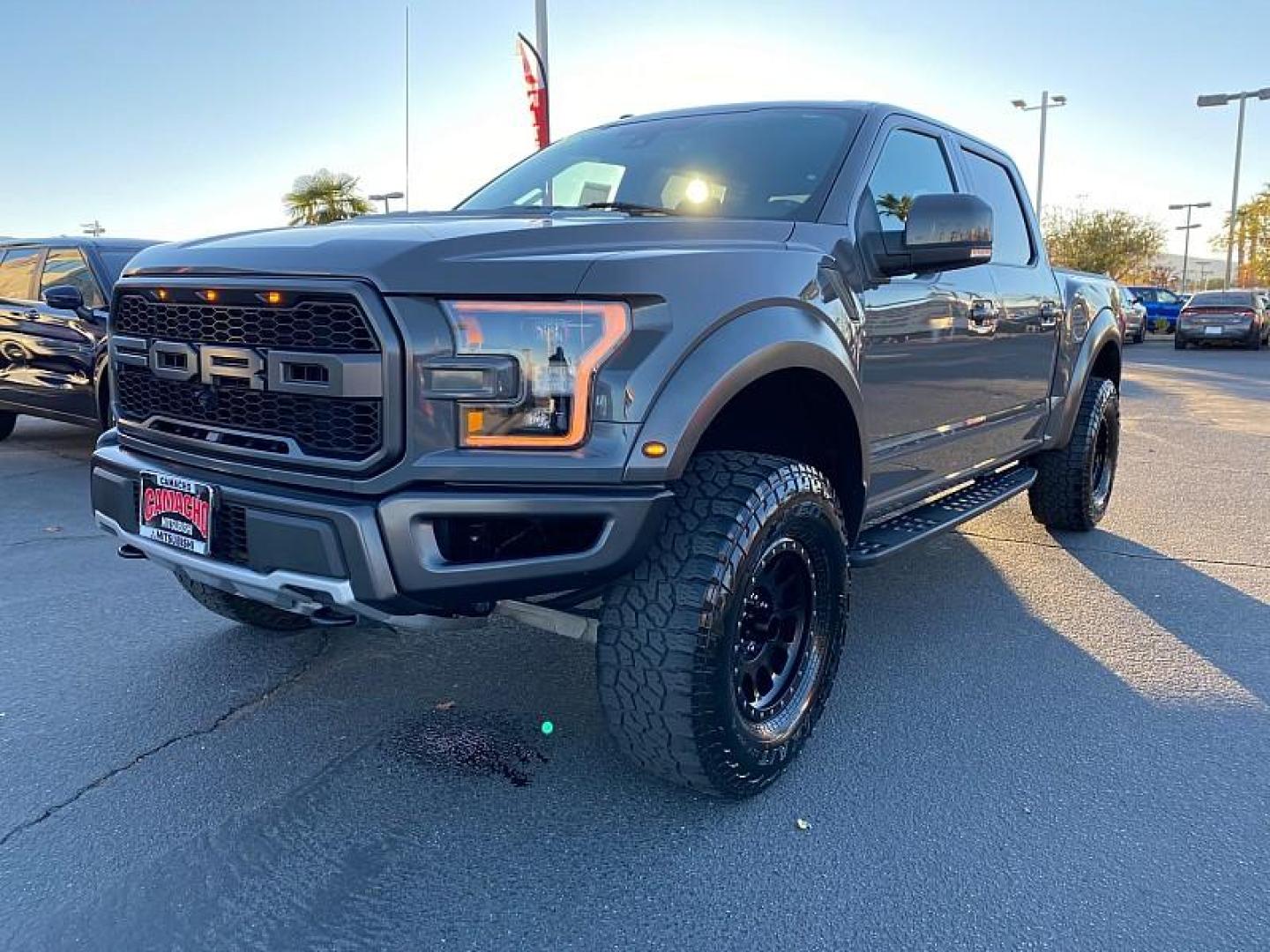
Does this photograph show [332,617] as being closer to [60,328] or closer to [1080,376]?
[1080,376]

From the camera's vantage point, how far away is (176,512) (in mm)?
2416

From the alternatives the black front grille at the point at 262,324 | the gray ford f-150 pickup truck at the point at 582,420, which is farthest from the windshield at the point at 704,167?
the black front grille at the point at 262,324

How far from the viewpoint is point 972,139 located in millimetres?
4320

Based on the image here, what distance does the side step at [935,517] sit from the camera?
322 cm

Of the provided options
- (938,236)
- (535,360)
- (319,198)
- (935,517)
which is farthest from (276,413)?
(319,198)

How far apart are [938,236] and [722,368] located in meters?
1.04

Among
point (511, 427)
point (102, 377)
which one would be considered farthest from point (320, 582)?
point (102, 377)

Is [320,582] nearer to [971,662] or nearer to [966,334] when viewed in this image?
[971,662]

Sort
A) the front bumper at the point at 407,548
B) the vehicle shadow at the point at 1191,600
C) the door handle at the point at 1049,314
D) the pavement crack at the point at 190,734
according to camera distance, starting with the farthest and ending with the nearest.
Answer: the door handle at the point at 1049,314
the vehicle shadow at the point at 1191,600
the pavement crack at the point at 190,734
the front bumper at the point at 407,548

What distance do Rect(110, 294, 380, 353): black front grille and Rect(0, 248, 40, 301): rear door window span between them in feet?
19.3

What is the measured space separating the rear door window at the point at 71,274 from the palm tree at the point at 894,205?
575 centimetres

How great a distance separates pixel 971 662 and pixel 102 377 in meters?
5.76

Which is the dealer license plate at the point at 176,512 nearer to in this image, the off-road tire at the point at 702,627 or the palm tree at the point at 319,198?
the off-road tire at the point at 702,627

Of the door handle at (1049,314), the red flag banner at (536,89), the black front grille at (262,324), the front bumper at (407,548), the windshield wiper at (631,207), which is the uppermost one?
the red flag banner at (536,89)
